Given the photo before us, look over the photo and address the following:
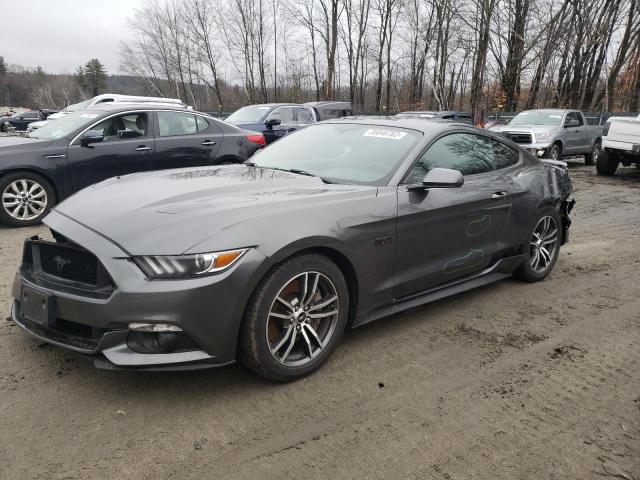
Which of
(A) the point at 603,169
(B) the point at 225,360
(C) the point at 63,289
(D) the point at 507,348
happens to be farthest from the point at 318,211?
(A) the point at 603,169

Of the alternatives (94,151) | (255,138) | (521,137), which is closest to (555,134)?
(521,137)

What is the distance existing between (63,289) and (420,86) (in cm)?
4175

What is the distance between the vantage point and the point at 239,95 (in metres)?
48.4

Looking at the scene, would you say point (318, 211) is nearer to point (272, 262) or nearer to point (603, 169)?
point (272, 262)

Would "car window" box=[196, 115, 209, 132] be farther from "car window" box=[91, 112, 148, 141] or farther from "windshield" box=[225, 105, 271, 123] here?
"windshield" box=[225, 105, 271, 123]

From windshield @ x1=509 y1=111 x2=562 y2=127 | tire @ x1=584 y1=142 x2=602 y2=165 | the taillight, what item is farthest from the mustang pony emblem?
tire @ x1=584 y1=142 x2=602 y2=165

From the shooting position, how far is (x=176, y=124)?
7.62m

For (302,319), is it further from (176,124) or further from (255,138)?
(255,138)

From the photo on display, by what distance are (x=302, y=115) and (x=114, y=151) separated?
7362 mm

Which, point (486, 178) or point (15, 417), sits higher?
point (486, 178)

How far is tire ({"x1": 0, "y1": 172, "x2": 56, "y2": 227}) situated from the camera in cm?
635

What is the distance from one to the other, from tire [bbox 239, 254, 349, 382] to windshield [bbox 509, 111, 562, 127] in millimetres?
13600

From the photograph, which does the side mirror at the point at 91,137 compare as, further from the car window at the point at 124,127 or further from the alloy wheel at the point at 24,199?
the alloy wheel at the point at 24,199

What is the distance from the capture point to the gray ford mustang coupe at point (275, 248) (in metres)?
2.45
